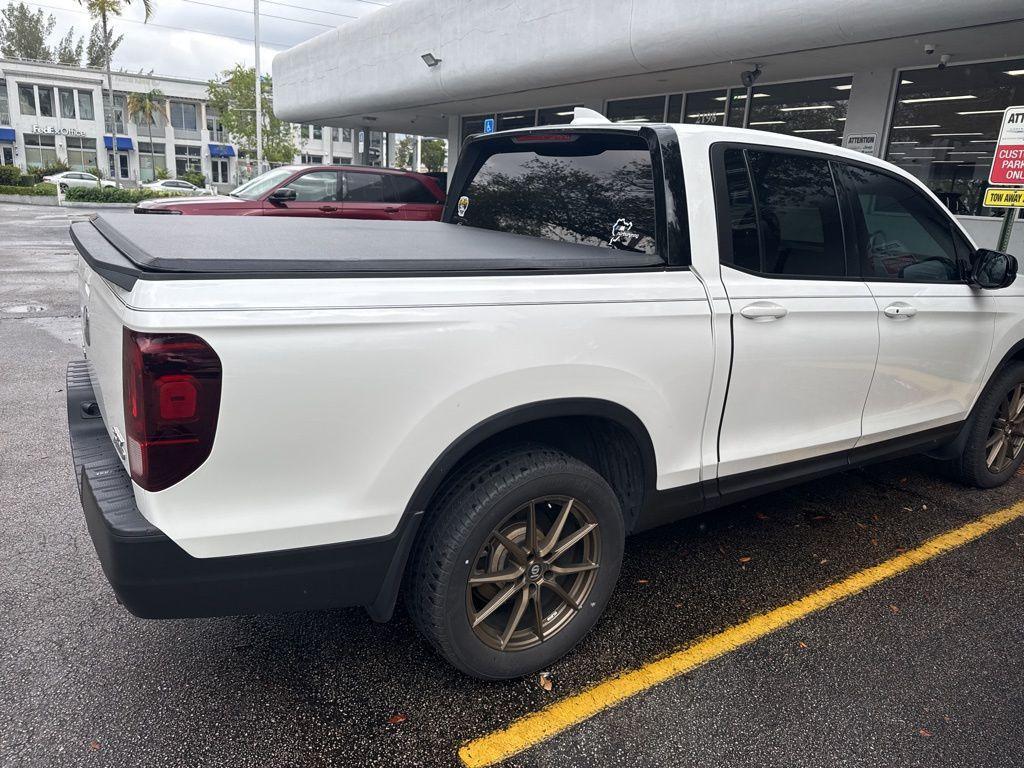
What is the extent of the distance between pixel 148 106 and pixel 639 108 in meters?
61.0

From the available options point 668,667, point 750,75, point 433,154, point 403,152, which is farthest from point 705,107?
point 403,152

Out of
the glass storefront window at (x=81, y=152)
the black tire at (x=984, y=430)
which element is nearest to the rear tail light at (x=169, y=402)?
the black tire at (x=984, y=430)

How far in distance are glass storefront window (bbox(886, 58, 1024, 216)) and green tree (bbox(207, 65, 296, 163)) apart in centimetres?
4418

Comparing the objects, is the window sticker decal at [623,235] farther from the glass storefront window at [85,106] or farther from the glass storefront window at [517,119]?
the glass storefront window at [85,106]

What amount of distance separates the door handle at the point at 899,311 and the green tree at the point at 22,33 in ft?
313

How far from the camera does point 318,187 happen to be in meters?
11.6

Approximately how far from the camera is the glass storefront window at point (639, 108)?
568 inches

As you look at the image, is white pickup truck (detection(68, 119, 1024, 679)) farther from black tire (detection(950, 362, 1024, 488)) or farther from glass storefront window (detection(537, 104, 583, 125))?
glass storefront window (detection(537, 104, 583, 125))

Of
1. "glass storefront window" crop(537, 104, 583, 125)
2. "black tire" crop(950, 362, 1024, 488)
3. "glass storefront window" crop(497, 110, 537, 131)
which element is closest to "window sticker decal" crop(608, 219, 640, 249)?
"black tire" crop(950, 362, 1024, 488)

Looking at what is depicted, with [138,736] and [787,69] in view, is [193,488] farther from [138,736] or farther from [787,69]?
[787,69]

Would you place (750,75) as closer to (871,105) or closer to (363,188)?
(871,105)

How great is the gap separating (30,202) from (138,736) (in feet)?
130

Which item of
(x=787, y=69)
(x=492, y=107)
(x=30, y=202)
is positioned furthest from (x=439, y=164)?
(x=787, y=69)

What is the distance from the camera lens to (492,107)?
17.4 metres
